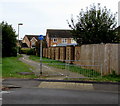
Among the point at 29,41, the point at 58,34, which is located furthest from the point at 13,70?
the point at 29,41

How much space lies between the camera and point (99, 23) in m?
20.6

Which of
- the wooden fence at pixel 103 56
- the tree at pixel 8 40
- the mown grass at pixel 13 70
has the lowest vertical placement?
the mown grass at pixel 13 70

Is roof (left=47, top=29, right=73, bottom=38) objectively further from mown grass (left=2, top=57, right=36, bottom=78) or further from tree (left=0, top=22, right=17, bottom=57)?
mown grass (left=2, top=57, right=36, bottom=78)

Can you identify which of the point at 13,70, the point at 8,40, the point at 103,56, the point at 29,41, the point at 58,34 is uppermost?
the point at 58,34

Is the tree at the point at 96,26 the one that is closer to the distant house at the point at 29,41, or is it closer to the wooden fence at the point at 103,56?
the wooden fence at the point at 103,56

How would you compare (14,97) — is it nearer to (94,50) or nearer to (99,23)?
(94,50)

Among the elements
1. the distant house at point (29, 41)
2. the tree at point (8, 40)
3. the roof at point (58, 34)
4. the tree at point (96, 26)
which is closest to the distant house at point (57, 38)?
the roof at point (58, 34)

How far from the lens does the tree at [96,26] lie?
20672 millimetres

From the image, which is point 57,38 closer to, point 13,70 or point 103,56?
point 13,70

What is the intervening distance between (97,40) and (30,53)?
4248 cm

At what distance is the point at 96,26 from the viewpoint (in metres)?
20.8

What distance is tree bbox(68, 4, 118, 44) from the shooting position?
67.8 ft

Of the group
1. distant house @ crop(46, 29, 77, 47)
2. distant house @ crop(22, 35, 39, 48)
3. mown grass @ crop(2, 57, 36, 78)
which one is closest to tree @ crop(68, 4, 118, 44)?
mown grass @ crop(2, 57, 36, 78)

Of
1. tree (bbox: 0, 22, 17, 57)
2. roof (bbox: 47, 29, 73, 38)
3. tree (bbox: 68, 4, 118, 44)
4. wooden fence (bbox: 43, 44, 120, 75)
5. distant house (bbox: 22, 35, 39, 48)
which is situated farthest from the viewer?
distant house (bbox: 22, 35, 39, 48)
